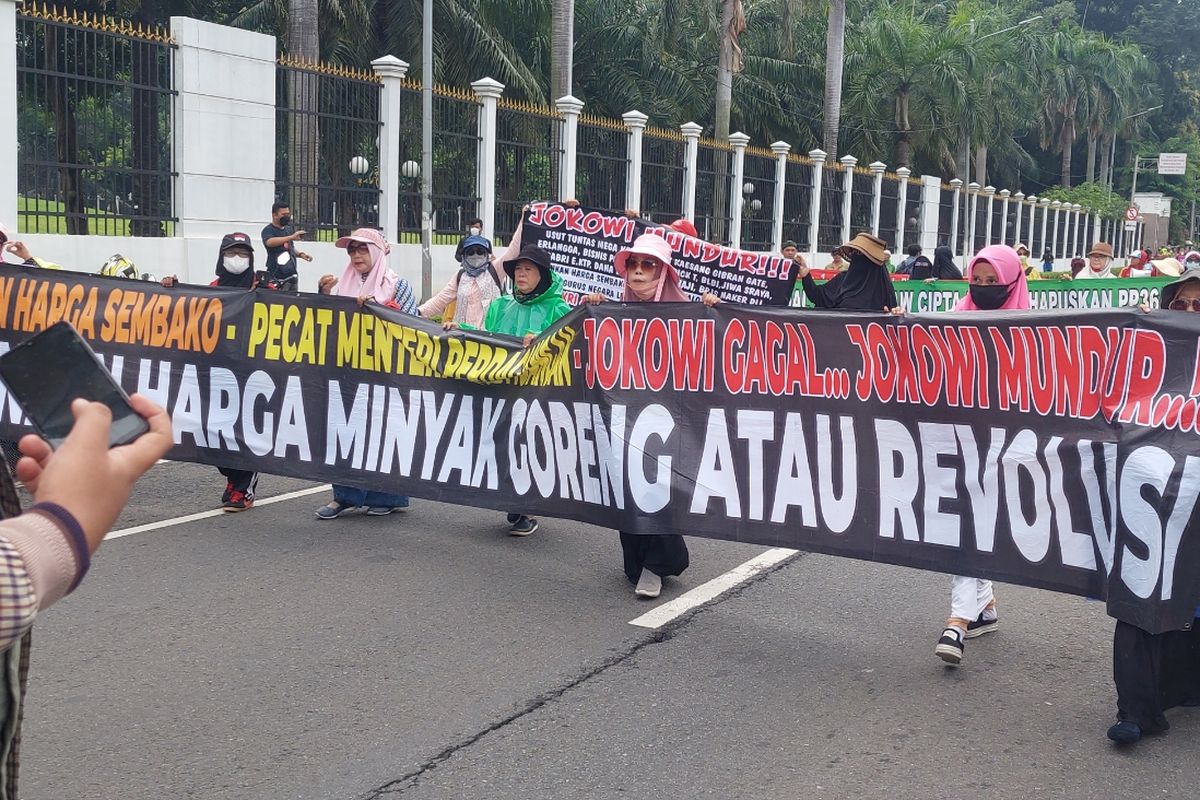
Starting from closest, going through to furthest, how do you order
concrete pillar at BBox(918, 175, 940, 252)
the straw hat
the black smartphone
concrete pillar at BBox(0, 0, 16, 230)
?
the black smartphone < the straw hat < concrete pillar at BBox(0, 0, 16, 230) < concrete pillar at BBox(918, 175, 940, 252)

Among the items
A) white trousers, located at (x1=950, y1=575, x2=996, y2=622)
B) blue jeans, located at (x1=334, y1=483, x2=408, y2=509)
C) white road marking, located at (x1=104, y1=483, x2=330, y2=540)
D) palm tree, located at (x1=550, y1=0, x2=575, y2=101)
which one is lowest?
white road marking, located at (x1=104, y1=483, x2=330, y2=540)

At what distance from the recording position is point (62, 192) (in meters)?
14.2

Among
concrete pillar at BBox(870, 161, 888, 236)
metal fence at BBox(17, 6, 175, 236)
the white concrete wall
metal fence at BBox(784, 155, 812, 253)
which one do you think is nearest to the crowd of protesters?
the white concrete wall

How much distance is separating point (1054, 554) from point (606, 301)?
2.39 metres

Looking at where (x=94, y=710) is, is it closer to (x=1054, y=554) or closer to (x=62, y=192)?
(x=1054, y=554)

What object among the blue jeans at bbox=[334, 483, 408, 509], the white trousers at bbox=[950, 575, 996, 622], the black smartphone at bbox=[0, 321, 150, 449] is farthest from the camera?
the blue jeans at bbox=[334, 483, 408, 509]

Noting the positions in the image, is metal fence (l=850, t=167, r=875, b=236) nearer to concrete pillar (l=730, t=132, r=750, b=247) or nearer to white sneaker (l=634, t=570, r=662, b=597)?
concrete pillar (l=730, t=132, r=750, b=247)

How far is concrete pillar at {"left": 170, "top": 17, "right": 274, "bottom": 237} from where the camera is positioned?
52.1 feet

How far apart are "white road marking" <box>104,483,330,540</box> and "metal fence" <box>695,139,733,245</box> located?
21.3m

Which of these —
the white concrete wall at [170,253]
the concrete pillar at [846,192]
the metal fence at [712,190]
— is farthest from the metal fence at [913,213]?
the white concrete wall at [170,253]

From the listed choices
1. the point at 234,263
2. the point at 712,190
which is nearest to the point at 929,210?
the point at 712,190

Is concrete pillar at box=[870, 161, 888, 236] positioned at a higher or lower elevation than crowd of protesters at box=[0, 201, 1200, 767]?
higher

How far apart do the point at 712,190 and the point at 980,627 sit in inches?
974

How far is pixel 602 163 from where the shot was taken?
81.8 ft
